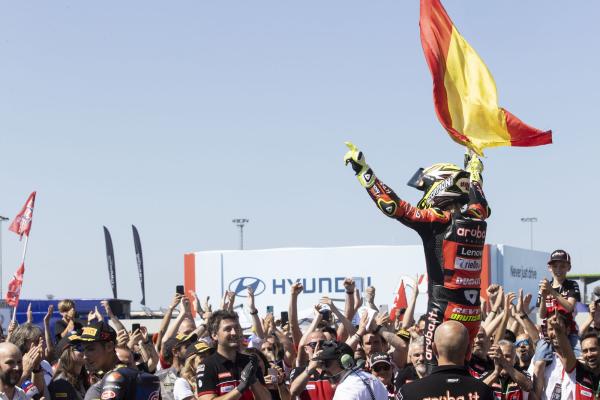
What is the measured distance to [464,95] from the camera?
10000mm

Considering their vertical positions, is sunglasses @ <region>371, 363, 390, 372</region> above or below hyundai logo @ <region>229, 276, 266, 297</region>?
below

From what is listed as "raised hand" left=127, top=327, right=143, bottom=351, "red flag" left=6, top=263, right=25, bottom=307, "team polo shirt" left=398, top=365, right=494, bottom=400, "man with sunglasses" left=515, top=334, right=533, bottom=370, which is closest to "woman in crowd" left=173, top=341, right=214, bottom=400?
"raised hand" left=127, top=327, right=143, bottom=351

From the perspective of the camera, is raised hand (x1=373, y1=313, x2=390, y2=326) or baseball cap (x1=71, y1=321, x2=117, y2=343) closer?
baseball cap (x1=71, y1=321, x2=117, y2=343)

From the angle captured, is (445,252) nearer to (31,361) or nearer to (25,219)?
(31,361)

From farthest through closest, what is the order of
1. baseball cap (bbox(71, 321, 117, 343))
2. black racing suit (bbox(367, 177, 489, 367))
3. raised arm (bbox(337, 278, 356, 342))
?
raised arm (bbox(337, 278, 356, 342)), black racing suit (bbox(367, 177, 489, 367)), baseball cap (bbox(71, 321, 117, 343))

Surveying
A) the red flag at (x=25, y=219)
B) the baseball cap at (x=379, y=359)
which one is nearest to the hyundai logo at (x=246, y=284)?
the red flag at (x=25, y=219)

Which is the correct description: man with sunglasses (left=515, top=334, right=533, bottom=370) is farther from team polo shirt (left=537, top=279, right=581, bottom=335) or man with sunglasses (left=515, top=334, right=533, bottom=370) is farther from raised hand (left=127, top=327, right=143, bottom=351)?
raised hand (left=127, top=327, right=143, bottom=351)

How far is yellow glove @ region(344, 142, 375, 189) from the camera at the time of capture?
819 cm

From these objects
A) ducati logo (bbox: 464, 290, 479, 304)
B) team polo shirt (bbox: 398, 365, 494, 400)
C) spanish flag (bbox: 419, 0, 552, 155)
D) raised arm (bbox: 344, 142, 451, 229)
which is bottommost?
team polo shirt (bbox: 398, 365, 494, 400)

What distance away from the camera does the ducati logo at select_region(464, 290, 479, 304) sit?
823 cm

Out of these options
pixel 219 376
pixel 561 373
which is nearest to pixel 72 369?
pixel 219 376

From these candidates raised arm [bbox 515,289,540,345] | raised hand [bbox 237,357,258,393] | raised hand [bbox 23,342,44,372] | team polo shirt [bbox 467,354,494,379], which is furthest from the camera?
raised arm [bbox 515,289,540,345]

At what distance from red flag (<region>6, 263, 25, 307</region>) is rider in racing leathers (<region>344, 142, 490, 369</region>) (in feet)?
40.0

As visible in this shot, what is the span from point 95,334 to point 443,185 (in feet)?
11.4
